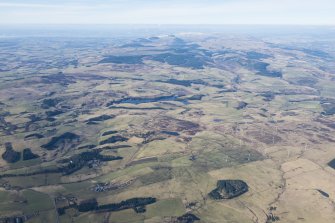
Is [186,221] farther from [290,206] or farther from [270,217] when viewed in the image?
[290,206]

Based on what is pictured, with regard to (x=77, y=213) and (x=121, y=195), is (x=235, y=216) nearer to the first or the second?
(x=121, y=195)

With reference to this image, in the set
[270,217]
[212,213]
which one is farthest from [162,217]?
[270,217]

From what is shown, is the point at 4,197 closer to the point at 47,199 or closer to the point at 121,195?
the point at 47,199

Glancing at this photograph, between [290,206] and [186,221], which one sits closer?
[186,221]

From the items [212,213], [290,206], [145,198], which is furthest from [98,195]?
[290,206]

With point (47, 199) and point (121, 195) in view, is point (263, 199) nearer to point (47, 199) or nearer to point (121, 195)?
point (121, 195)

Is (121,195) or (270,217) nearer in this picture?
(270,217)

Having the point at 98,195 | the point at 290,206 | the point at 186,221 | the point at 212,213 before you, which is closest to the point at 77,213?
the point at 98,195
